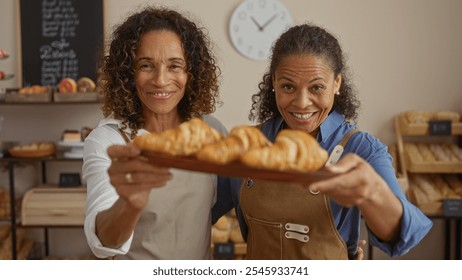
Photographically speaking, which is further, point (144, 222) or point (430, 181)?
point (430, 181)

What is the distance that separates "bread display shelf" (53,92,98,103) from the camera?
1.79m

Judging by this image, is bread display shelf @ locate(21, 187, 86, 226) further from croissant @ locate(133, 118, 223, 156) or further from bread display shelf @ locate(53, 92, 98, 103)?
croissant @ locate(133, 118, 223, 156)

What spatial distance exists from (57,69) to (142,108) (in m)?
1.37

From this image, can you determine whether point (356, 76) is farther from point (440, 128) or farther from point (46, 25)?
point (46, 25)

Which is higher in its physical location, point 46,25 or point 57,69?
point 46,25

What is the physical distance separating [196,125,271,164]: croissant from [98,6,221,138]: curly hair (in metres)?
0.32

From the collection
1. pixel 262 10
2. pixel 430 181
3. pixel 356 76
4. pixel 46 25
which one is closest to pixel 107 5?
pixel 46 25

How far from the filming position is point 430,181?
176 centimetres

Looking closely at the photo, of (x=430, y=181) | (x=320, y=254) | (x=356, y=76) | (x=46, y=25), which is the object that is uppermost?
(x=46, y=25)

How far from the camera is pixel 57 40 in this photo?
6.48 ft

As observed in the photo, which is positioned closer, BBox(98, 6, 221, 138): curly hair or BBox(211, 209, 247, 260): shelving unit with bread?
BBox(98, 6, 221, 138): curly hair

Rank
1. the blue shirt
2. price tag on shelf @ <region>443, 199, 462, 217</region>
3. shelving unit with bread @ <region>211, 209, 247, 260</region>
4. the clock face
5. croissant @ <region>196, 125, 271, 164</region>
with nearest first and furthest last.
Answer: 1. croissant @ <region>196, 125, 271, 164</region>
2. the blue shirt
3. price tag on shelf @ <region>443, 199, 462, 217</region>
4. shelving unit with bread @ <region>211, 209, 247, 260</region>
5. the clock face

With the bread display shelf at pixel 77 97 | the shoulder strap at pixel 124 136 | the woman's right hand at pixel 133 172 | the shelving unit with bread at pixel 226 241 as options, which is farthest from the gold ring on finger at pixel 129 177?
the bread display shelf at pixel 77 97

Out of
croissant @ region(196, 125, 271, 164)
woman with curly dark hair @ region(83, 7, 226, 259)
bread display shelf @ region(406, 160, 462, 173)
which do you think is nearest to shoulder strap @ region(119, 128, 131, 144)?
woman with curly dark hair @ region(83, 7, 226, 259)
